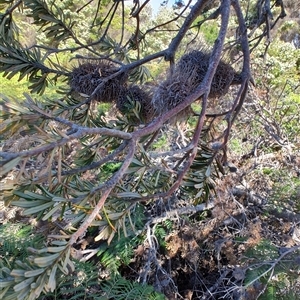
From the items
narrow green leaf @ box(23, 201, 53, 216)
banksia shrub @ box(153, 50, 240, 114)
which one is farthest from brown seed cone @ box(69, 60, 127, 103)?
narrow green leaf @ box(23, 201, 53, 216)

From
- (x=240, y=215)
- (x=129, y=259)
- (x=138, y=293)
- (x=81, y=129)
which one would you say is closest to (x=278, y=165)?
(x=240, y=215)

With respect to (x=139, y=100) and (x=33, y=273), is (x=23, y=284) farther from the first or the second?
(x=139, y=100)

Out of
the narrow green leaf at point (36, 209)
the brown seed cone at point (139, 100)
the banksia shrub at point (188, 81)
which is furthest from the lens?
the brown seed cone at point (139, 100)

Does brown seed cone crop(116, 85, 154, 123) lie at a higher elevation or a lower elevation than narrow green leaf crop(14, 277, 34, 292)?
higher

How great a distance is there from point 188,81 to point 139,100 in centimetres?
34

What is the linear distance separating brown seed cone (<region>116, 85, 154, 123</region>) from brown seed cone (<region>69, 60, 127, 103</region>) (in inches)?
1.2

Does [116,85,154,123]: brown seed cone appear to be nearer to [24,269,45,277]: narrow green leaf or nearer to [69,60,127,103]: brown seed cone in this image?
[69,60,127,103]: brown seed cone

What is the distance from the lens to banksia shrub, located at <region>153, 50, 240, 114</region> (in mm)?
861

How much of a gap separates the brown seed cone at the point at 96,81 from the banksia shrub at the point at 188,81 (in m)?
0.31

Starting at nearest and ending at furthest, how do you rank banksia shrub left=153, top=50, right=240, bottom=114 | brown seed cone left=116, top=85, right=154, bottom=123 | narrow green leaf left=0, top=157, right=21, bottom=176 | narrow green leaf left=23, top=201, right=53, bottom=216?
narrow green leaf left=0, top=157, right=21, bottom=176 < narrow green leaf left=23, top=201, right=53, bottom=216 < banksia shrub left=153, top=50, right=240, bottom=114 < brown seed cone left=116, top=85, right=154, bottom=123

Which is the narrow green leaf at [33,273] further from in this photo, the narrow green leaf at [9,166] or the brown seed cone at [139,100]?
the brown seed cone at [139,100]

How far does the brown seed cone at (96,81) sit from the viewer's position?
46.6 inches

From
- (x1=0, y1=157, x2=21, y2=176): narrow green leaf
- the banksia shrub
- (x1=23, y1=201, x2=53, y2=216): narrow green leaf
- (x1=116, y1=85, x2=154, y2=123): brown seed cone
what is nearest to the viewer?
(x1=0, y1=157, x2=21, y2=176): narrow green leaf

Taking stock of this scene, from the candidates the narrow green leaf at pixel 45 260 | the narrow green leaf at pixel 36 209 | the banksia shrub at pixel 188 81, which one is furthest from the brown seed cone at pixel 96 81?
the narrow green leaf at pixel 45 260
